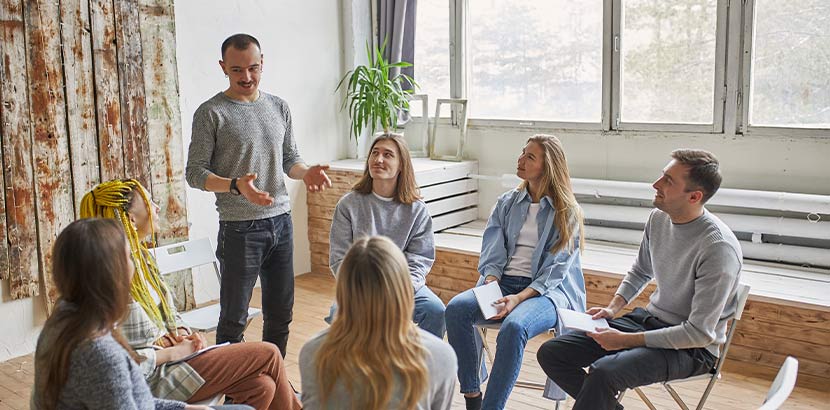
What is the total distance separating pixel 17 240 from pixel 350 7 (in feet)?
8.81

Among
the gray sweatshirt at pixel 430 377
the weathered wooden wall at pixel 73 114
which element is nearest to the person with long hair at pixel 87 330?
the gray sweatshirt at pixel 430 377

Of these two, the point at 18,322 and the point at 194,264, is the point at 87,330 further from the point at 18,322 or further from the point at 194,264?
the point at 18,322

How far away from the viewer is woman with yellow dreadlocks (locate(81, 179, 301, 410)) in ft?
7.49

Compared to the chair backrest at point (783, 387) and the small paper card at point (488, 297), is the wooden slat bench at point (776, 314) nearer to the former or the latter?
the small paper card at point (488, 297)

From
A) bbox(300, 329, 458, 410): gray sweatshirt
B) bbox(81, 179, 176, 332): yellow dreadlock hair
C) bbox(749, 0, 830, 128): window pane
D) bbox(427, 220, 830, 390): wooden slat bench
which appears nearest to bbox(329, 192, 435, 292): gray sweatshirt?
bbox(81, 179, 176, 332): yellow dreadlock hair

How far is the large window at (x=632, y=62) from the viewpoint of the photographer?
4.19m

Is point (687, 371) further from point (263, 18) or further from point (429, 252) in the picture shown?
point (263, 18)

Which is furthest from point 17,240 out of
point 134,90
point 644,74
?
point 644,74

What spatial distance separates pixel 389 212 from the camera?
3.33 meters

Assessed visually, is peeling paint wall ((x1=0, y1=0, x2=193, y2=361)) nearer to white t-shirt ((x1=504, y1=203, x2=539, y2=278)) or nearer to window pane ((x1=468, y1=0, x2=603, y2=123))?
window pane ((x1=468, y1=0, x2=603, y2=123))

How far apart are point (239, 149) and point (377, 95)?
2265 mm

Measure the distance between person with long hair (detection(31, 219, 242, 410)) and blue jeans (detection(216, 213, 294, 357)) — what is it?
1.33 m

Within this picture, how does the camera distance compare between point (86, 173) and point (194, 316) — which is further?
point (86, 173)

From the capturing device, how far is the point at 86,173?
416cm
